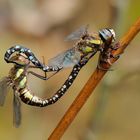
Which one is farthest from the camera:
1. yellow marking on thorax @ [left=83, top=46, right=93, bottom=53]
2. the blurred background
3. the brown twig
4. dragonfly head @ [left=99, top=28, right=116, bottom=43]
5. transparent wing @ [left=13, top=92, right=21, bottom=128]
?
the blurred background

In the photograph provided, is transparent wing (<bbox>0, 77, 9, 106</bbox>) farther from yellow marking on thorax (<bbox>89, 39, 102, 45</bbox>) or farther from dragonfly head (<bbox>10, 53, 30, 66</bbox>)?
yellow marking on thorax (<bbox>89, 39, 102, 45</bbox>)

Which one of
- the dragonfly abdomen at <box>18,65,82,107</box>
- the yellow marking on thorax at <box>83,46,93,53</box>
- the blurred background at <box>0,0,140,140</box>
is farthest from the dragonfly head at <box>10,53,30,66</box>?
the blurred background at <box>0,0,140,140</box>

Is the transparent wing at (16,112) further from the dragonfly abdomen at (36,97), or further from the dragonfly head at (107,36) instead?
the dragonfly head at (107,36)

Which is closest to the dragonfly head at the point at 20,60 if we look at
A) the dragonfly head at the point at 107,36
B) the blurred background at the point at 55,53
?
the dragonfly head at the point at 107,36

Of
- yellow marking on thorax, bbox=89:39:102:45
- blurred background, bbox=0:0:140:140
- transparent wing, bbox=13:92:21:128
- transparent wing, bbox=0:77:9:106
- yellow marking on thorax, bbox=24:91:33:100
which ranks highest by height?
yellow marking on thorax, bbox=89:39:102:45

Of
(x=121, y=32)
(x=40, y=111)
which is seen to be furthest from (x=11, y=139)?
(x=121, y=32)

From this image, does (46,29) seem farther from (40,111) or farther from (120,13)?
(120,13)
